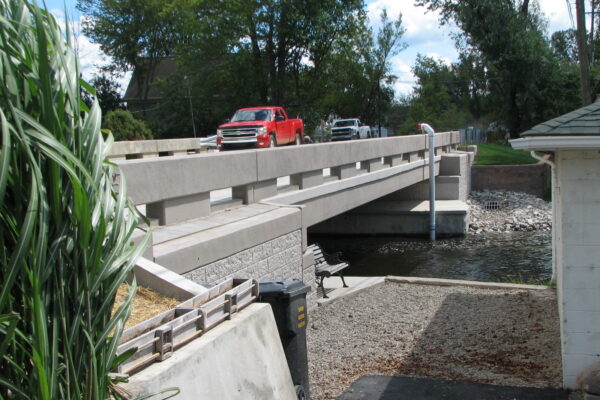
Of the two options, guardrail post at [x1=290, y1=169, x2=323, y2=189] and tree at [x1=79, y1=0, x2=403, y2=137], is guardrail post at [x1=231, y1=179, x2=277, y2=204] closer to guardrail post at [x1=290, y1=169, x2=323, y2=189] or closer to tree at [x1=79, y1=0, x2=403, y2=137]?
guardrail post at [x1=290, y1=169, x2=323, y2=189]

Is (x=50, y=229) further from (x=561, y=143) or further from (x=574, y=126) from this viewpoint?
(x=574, y=126)

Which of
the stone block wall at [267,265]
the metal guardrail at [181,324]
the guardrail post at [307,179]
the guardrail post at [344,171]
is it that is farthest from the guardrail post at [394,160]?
the metal guardrail at [181,324]

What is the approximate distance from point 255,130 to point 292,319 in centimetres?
1684

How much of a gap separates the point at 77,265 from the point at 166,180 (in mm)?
4990

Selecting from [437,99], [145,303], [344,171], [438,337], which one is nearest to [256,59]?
[437,99]

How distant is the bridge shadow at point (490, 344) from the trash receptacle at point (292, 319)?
2039 millimetres

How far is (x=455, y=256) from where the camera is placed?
20.8m

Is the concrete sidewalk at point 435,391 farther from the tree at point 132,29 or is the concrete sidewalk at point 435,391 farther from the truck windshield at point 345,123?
the tree at point 132,29

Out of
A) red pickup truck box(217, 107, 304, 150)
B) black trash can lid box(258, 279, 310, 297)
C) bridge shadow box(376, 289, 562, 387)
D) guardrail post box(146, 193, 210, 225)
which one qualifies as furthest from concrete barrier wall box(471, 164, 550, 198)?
black trash can lid box(258, 279, 310, 297)

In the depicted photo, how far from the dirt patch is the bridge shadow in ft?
12.3

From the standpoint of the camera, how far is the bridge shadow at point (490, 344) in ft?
24.5

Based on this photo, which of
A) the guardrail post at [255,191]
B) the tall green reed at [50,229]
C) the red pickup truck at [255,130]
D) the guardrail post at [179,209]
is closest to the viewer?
the tall green reed at [50,229]

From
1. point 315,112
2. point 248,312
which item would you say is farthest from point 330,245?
point 315,112

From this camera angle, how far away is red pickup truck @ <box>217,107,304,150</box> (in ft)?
73.4
